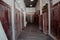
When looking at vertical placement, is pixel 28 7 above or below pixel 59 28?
above

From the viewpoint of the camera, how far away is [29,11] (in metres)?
26.6

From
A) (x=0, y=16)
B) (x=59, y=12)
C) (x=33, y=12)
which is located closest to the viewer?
(x=0, y=16)

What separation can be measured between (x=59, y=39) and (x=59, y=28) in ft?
1.74

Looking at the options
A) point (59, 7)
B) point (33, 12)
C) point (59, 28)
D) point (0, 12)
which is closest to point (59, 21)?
point (59, 28)

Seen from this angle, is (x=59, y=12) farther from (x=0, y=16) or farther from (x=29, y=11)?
(x=29, y=11)

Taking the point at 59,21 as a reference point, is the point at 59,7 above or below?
above

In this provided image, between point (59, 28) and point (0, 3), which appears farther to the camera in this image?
point (59, 28)

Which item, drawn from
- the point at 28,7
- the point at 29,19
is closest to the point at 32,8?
the point at 28,7

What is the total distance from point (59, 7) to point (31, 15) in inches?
855

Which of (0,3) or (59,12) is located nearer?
(0,3)

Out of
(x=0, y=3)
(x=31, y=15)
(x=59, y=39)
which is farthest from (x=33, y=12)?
(x=0, y=3)

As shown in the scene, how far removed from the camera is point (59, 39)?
5215 mm

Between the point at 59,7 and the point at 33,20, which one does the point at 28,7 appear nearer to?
the point at 33,20

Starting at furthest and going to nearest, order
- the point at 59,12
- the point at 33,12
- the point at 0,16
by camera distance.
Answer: the point at 33,12 → the point at 59,12 → the point at 0,16
